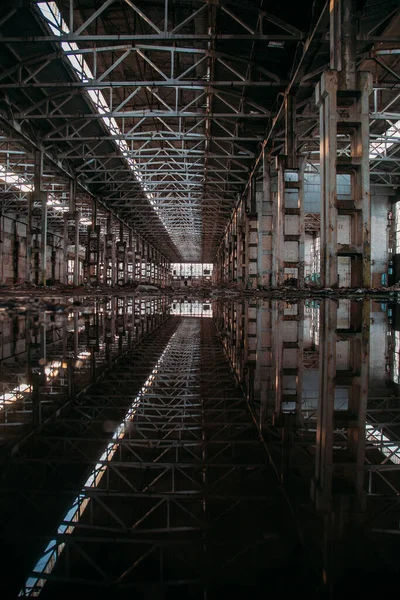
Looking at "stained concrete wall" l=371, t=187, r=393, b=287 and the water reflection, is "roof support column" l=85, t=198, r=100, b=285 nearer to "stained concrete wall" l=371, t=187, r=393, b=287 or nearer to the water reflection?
"stained concrete wall" l=371, t=187, r=393, b=287

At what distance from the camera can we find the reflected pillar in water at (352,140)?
29.8ft

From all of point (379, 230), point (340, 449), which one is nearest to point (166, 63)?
point (340, 449)

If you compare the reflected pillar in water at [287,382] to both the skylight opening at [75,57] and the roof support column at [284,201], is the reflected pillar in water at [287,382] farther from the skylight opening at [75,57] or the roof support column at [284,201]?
the skylight opening at [75,57]

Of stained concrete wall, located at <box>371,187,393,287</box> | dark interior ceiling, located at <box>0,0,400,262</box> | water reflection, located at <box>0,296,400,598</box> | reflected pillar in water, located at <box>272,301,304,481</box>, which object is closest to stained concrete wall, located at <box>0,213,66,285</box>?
dark interior ceiling, located at <box>0,0,400,262</box>

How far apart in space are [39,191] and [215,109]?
8.12 m

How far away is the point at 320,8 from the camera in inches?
401

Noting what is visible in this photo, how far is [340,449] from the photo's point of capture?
1550mm

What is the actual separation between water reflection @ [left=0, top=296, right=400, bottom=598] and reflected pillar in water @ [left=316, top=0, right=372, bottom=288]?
20.1 feet

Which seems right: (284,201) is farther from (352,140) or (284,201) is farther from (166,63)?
(166,63)

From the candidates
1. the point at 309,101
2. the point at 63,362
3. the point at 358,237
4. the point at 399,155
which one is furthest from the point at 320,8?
the point at 399,155

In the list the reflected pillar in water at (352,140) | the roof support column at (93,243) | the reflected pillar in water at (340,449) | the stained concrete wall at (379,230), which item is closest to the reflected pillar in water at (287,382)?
the reflected pillar in water at (340,449)

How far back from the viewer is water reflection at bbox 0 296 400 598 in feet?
3.05

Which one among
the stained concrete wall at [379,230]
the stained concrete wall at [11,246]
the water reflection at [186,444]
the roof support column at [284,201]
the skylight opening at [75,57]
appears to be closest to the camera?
the water reflection at [186,444]

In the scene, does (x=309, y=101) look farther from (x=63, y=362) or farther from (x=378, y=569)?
(x=378, y=569)
